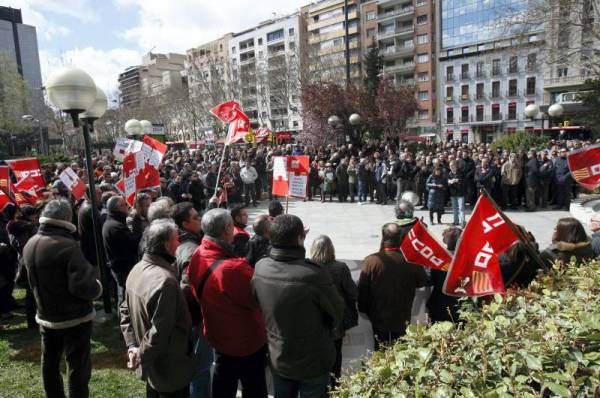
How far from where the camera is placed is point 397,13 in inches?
2581

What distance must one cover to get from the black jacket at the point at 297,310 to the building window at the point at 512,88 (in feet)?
207

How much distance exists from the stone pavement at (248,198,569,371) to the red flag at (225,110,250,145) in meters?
3.16

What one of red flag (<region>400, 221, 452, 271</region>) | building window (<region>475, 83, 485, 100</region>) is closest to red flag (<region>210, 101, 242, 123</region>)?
red flag (<region>400, 221, 452, 271</region>)

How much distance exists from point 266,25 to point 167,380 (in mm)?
90044

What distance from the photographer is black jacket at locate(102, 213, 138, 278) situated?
5457 mm

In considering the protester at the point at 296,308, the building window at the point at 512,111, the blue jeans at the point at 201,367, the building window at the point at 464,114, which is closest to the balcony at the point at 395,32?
the building window at the point at 464,114

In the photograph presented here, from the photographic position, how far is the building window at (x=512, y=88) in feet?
189

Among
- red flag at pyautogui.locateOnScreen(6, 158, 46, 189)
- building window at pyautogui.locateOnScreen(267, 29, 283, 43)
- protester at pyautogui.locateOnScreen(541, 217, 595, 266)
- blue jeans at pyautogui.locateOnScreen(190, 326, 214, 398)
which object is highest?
building window at pyautogui.locateOnScreen(267, 29, 283, 43)

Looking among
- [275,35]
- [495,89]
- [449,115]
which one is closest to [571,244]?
[495,89]

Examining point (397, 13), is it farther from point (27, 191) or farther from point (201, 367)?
point (201, 367)

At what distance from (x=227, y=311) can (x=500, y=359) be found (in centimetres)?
199

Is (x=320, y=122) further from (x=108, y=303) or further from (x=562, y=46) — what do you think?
(x=108, y=303)

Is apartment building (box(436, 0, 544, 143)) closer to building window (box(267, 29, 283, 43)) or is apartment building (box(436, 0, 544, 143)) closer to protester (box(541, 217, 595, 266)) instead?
building window (box(267, 29, 283, 43))

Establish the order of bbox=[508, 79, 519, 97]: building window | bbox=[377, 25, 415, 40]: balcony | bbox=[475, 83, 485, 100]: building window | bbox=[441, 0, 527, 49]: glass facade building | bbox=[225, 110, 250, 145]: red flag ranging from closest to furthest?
bbox=[225, 110, 250, 145]: red flag < bbox=[508, 79, 519, 97]: building window < bbox=[441, 0, 527, 49]: glass facade building < bbox=[475, 83, 485, 100]: building window < bbox=[377, 25, 415, 40]: balcony
